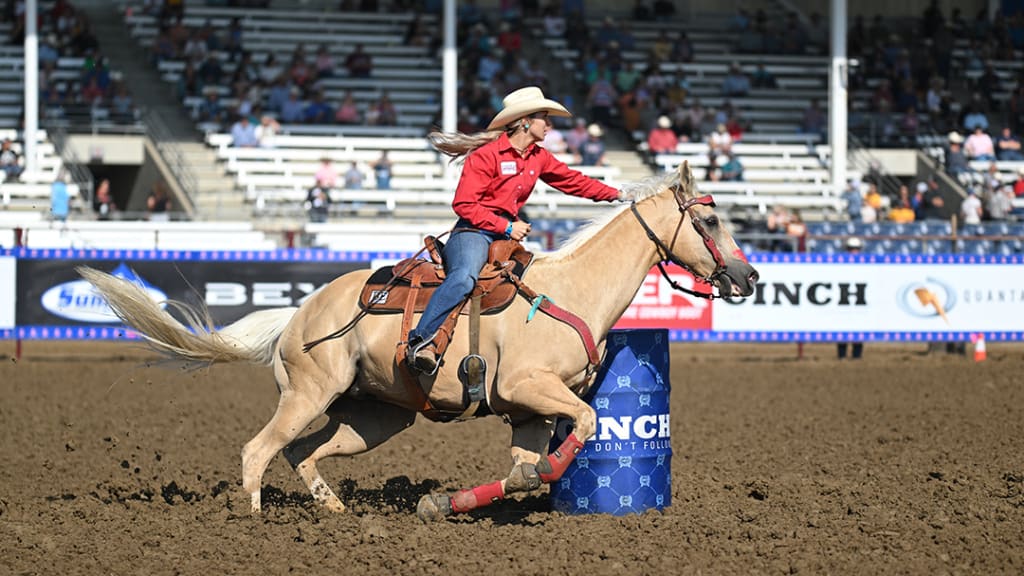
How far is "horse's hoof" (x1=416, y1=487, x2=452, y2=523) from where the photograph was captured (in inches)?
262

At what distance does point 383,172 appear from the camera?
71.5ft

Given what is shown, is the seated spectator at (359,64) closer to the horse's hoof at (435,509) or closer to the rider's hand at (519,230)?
the rider's hand at (519,230)

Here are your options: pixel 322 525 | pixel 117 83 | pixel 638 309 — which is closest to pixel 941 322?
pixel 638 309

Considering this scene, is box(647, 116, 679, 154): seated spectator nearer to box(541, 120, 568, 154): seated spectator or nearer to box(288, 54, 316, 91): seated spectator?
box(541, 120, 568, 154): seated spectator

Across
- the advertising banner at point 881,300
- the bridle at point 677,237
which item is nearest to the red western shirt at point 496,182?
the bridle at point 677,237

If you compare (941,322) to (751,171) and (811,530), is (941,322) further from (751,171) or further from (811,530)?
(811,530)

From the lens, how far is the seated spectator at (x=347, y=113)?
79.2 feet

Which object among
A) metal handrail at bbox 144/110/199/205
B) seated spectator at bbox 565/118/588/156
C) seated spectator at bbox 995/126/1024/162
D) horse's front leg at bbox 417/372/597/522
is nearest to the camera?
horse's front leg at bbox 417/372/597/522

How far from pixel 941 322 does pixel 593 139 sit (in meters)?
8.52

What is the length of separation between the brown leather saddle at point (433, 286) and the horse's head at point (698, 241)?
0.75m

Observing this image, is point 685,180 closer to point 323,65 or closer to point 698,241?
point 698,241

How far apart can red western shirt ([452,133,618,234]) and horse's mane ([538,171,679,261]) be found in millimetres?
344

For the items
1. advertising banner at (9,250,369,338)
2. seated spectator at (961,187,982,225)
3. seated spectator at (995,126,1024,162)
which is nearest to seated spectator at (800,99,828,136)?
seated spectator at (995,126,1024,162)

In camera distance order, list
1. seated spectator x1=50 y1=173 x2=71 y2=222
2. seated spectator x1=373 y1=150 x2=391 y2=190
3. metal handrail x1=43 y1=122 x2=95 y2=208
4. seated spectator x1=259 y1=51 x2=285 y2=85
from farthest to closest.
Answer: seated spectator x1=259 y1=51 x2=285 y2=85 < seated spectator x1=373 y1=150 x2=391 y2=190 < metal handrail x1=43 y1=122 x2=95 y2=208 < seated spectator x1=50 y1=173 x2=71 y2=222
